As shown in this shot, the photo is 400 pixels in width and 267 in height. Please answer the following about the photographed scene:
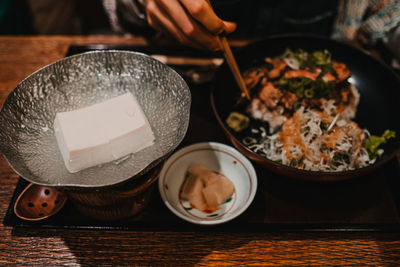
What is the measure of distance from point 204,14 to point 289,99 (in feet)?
2.78

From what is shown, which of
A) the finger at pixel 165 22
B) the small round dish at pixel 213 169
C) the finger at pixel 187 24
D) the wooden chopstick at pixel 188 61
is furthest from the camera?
the wooden chopstick at pixel 188 61

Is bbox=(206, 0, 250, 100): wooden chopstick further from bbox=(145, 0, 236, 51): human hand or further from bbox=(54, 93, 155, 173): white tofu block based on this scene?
bbox=(54, 93, 155, 173): white tofu block

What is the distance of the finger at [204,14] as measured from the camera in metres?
1.53

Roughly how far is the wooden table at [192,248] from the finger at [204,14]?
3.39 feet

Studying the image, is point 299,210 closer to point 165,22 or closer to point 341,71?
point 341,71

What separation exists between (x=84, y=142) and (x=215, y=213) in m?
0.72

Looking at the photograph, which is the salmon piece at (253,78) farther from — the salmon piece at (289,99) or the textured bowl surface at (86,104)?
the textured bowl surface at (86,104)

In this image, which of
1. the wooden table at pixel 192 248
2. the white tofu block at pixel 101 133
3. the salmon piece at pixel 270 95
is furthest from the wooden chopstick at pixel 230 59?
the wooden table at pixel 192 248

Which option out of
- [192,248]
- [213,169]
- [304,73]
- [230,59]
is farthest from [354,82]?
[192,248]

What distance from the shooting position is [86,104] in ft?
5.60

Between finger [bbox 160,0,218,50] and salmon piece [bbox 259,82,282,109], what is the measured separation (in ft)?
1.76

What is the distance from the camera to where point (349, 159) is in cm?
182

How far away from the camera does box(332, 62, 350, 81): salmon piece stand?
2064 millimetres

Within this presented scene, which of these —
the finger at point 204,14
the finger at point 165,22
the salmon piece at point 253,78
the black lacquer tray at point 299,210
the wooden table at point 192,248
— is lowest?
the wooden table at point 192,248
